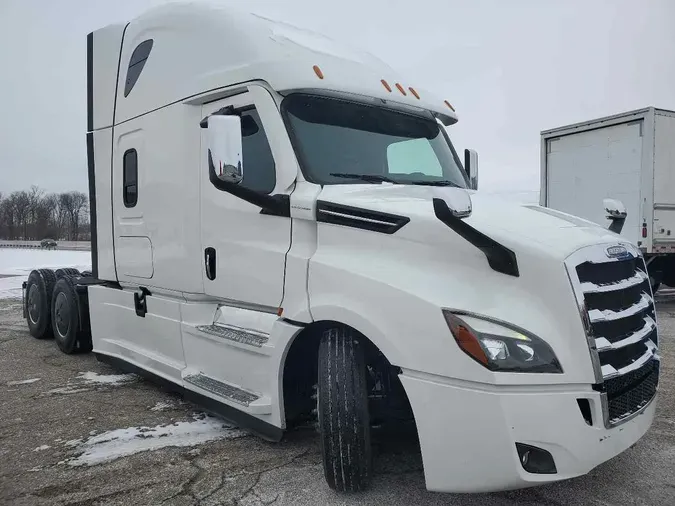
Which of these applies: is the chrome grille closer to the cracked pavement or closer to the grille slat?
the grille slat

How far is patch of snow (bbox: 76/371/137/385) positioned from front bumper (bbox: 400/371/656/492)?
4.22 meters

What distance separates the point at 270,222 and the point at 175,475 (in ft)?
5.70

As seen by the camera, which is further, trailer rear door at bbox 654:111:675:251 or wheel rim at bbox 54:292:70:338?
trailer rear door at bbox 654:111:675:251

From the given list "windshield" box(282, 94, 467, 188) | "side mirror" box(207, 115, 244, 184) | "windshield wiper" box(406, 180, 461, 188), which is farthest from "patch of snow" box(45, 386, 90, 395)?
"windshield wiper" box(406, 180, 461, 188)

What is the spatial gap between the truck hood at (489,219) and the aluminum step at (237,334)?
1.09 m

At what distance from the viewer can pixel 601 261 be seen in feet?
9.73

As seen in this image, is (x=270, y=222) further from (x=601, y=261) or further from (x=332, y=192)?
(x=601, y=261)

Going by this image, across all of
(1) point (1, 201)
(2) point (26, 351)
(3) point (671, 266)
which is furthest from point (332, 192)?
(1) point (1, 201)

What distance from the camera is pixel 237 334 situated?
408cm

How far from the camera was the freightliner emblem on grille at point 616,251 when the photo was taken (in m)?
3.06

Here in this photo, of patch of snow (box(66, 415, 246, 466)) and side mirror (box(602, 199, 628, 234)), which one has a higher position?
side mirror (box(602, 199, 628, 234))

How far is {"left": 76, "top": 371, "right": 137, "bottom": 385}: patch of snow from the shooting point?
5965mm

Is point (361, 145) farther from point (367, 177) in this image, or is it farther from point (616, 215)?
point (616, 215)

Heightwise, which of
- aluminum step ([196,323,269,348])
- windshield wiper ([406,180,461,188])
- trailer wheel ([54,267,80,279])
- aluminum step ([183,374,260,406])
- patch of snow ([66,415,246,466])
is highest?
windshield wiper ([406,180,461,188])
